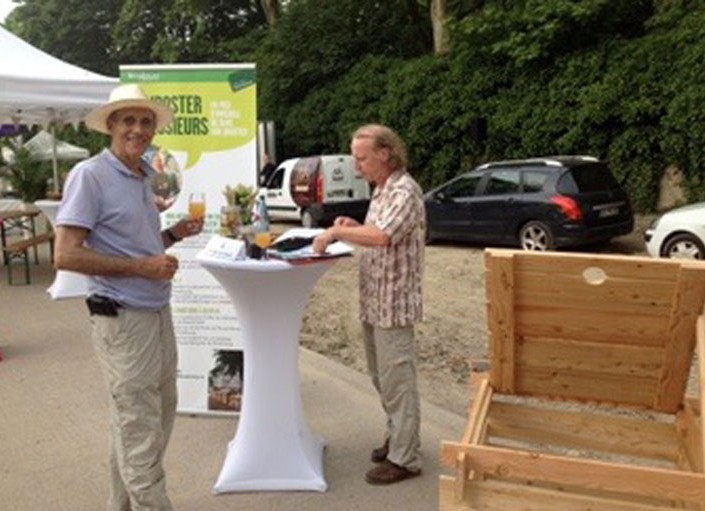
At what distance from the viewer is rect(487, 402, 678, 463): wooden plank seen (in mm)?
3057

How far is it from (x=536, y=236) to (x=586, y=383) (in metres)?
9.01

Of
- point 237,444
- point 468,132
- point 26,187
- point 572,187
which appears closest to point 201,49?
point 468,132

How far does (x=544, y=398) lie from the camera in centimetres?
292

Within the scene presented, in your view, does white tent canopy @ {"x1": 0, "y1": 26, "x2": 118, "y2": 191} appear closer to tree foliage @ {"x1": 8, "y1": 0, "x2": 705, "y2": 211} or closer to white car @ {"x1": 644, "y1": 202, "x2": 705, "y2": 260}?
white car @ {"x1": 644, "y1": 202, "x2": 705, "y2": 260}

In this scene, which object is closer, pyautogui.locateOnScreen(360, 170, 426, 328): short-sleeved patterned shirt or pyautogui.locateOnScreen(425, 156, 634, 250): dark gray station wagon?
pyautogui.locateOnScreen(360, 170, 426, 328): short-sleeved patterned shirt

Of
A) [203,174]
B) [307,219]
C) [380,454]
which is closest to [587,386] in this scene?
[380,454]

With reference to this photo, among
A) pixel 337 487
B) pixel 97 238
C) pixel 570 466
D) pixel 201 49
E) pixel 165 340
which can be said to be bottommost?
pixel 337 487

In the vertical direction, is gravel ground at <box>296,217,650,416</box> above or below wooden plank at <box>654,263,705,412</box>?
below

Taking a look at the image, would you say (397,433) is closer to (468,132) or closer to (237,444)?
(237,444)

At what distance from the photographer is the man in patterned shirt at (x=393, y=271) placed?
136 inches

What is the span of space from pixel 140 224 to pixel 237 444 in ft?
4.58

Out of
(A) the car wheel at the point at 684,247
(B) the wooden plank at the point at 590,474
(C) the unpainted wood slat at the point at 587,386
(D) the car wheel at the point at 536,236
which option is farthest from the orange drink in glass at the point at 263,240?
(D) the car wheel at the point at 536,236

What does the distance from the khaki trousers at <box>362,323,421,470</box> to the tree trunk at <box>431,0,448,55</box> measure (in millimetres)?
16577

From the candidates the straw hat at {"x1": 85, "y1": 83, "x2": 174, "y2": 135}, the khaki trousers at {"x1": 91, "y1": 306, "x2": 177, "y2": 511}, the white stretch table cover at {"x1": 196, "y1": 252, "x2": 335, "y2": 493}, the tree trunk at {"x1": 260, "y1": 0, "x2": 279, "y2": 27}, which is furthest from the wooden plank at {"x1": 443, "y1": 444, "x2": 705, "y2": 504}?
the tree trunk at {"x1": 260, "y1": 0, "x2": 279, "y2": 27}
